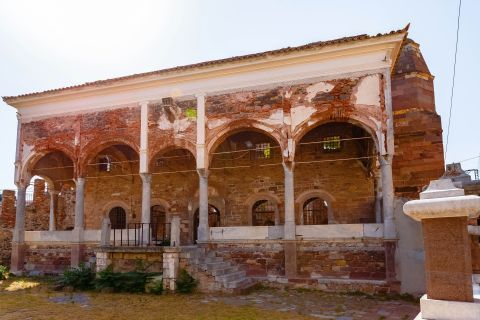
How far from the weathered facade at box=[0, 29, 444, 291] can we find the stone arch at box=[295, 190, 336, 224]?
38mm

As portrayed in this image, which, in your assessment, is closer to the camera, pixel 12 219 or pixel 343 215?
pixel 343 215

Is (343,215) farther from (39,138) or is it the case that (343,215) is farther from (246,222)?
(39,138)

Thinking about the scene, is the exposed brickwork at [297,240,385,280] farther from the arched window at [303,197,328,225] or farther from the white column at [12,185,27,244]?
the white column at [12,185,27,244]

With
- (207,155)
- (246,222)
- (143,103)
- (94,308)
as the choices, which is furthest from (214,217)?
(94,308)

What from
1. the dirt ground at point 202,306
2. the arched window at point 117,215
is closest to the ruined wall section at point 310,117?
the dirt ground at point 202,306

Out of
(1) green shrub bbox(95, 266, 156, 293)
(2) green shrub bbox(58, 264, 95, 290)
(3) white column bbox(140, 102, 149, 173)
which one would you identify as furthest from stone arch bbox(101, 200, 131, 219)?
(1) green shrub bbox(95, 266, 156, 293)

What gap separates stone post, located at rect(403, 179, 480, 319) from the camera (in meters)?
3.53

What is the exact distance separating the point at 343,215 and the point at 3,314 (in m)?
10.5

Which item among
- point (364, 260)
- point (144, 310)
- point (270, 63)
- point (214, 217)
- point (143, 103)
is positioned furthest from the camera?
point (214, 217)

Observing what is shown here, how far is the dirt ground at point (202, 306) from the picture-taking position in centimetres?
759

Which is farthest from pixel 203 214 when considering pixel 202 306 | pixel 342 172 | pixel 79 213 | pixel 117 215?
pixel 117 215

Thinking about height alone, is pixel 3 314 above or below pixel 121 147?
Answer: below

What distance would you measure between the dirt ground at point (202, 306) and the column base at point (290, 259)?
58 centimetres

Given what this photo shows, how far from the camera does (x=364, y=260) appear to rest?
10555 mm
